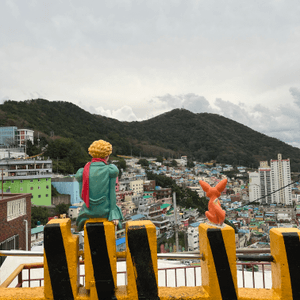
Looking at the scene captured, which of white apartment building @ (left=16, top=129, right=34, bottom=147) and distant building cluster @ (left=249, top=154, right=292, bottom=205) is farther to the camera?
distant building cluster @ (left=249, top=154, right=292, bottom=205)

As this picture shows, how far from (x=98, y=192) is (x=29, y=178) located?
27358 mm

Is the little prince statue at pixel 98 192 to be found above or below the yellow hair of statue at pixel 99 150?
below

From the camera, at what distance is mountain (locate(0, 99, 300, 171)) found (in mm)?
69688

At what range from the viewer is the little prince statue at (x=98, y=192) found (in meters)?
2.42

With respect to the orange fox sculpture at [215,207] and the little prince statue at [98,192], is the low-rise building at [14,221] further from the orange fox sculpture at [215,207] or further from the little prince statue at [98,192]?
the orange fox sculpture at [215,207]

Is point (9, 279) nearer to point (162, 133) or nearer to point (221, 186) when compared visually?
point (221, 186)

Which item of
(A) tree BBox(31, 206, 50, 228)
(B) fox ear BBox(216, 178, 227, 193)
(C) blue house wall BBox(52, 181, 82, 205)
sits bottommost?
(A) tree BBox(31, 206, 50, 228)

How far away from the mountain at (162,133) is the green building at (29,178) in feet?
102

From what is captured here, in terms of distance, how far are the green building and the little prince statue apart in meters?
27.2

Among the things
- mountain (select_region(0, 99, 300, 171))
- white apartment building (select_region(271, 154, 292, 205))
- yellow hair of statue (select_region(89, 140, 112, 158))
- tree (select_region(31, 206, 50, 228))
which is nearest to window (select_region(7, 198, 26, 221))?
yellow hair of statue (select_region(89, 140, 112, 158))

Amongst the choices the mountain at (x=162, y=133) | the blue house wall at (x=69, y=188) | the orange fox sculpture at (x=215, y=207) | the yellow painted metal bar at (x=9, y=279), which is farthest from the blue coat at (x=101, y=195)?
the mountain at (x=162, y=133)

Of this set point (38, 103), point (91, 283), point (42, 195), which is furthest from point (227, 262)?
point (38, 103)

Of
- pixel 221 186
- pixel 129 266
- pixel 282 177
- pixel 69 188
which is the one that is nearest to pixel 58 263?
pixel 129 266

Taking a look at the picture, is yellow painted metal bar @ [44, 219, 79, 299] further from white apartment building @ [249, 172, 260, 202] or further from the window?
white apartment building @ [249, 172, 260, 202]
